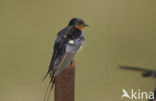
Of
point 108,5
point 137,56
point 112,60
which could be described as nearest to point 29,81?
point 112,60

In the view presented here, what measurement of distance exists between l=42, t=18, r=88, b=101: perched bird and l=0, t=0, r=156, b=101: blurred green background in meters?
1.57

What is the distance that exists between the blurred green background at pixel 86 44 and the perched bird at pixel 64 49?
61.9 inches

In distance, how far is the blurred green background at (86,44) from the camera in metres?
4.45

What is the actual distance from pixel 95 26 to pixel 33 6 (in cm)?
92

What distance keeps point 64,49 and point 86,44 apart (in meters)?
2.73

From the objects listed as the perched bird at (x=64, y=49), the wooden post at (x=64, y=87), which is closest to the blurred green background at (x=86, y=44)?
the perched bird at (x=64, y=49)

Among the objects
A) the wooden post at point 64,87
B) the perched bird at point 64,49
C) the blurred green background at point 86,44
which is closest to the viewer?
the wooden post at point 64,87

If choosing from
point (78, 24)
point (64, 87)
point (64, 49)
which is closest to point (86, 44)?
A: point (78, 24)

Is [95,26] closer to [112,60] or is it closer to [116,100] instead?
[112,60]

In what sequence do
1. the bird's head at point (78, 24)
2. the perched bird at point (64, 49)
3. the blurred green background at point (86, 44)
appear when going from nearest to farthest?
the perched bird at point (64, 49) → the bird's head at point (78, 24) → the blurred green background at point (86, 44)

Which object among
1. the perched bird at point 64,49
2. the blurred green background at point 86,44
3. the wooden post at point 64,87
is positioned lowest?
the blurred green background at point 86,44

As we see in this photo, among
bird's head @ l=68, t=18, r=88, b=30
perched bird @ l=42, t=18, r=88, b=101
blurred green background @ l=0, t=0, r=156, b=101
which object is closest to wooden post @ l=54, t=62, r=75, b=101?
perched bird @ l=42, t=18, r=88, b=101

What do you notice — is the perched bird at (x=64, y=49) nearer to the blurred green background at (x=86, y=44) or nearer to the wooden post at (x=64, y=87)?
the wooden post at (x=64, y=87)

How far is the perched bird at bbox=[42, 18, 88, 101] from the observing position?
2111mm
